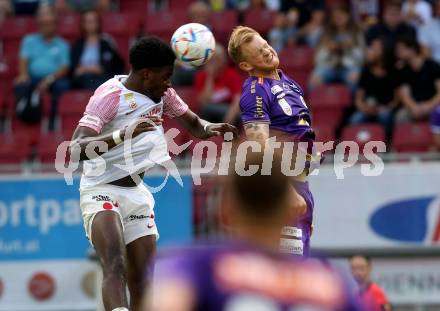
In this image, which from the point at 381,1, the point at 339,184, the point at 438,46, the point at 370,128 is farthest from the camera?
the point at 381,1

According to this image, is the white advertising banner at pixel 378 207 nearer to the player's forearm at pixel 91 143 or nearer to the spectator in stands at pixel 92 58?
the spectator in stands at pixel 92 58

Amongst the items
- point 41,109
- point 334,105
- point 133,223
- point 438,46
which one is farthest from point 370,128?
point 133,223

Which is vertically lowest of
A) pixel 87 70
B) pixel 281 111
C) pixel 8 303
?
pixel 8 303

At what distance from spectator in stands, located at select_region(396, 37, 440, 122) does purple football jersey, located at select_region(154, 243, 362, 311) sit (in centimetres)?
1045

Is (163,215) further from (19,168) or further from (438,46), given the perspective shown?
(438,46)

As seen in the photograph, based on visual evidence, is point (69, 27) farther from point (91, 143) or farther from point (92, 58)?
point (91, 143)

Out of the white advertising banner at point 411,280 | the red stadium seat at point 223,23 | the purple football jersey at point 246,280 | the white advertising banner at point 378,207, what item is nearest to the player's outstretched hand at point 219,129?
the white advertising banner at point 378,207

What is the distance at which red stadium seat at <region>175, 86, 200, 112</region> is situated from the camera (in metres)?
14.9

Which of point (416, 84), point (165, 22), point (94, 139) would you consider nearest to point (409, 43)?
point (416, 84)

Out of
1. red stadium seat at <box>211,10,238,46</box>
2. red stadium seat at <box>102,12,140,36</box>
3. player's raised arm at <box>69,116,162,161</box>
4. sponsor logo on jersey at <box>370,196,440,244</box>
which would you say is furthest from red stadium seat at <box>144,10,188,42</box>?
player's raised arm at <box>69,116,162,161</box>

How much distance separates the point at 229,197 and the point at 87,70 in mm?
12055

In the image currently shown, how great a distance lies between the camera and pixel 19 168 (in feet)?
45.0

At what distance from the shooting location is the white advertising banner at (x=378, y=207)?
12.9 metres

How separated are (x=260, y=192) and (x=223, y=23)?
12546mm
